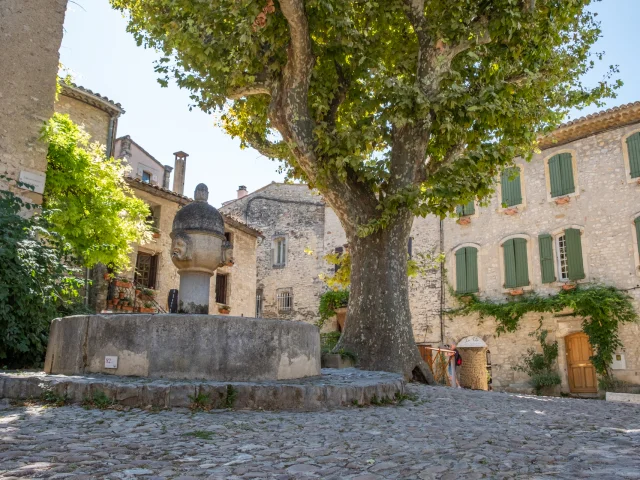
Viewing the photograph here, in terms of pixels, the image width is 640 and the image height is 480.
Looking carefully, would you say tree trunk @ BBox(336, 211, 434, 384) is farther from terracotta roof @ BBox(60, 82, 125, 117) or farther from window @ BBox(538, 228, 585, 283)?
terracotta roof @ BBox(60, 82, 125, 117)

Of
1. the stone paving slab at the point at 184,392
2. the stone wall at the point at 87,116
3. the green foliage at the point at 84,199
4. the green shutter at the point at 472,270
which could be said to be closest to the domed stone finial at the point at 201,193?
the stone paving slab at the point at 184,392

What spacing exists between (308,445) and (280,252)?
24313 mm

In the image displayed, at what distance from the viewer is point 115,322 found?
5.96 m

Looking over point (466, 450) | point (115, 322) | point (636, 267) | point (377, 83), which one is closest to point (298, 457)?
point (466, 450)

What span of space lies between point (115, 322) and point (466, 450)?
389cm

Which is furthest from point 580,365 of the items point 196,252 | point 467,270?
point 196,252

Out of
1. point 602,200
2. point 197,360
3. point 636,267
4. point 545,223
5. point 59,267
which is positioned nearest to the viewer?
point 197,360

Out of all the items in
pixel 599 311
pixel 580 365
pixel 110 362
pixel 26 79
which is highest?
pixel 26 79

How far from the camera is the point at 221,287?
22.9m

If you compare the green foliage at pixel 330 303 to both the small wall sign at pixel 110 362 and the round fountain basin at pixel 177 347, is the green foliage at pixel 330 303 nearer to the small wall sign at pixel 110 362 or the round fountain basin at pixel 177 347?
the round fountain basin at pixel 177 347

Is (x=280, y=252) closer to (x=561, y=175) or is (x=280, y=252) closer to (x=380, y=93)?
(x=561, y=175)

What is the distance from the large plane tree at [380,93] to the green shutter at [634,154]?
831cm

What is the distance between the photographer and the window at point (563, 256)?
58.4 feet

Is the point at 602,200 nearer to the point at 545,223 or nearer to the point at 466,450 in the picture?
the point at 545,223
